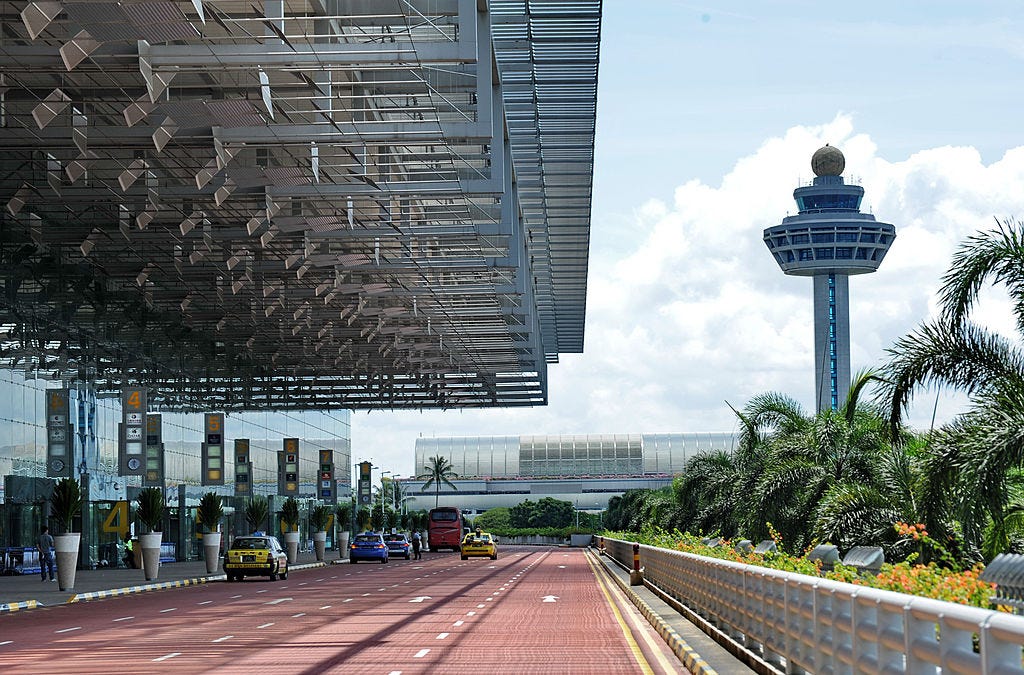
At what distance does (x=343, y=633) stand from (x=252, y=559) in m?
25.5

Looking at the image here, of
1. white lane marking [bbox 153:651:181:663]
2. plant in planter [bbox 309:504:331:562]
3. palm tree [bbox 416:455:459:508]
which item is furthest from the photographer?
palm tree [bbox 416:455:459:508]

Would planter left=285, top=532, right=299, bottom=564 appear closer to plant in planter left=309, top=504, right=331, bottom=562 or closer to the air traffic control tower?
plant in planter left=309, top=504, right=331, bottom=562

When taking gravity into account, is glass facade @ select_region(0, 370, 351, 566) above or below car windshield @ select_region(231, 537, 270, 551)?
above

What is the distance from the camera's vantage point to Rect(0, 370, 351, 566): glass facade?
52.2 metres

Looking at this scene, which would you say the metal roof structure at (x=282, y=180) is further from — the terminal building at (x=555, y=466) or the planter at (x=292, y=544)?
the terminal building at (x=555, y=466)

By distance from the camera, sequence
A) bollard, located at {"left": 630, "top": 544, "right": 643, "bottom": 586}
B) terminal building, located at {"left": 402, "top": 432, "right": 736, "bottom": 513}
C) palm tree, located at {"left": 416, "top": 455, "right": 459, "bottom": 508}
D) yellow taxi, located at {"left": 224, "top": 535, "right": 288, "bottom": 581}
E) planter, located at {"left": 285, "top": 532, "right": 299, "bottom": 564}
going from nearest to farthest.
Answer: bollard, located at {"left": 630, "top": 544, "right": 643, "bottom": 586} → yellow taxi, located at {"left": 224, "top": 535, "right": 288, "bottom": 581} → planter, located at {"left": 285, "top": 532, "right": 299, "bottom": 564} → terminal building, located at {"left": 402, "top": 432, "right": 736, "bottom": 513} → palm tree, located at {"left": 416, "top": 455, "right": 459, "bottom": 508}

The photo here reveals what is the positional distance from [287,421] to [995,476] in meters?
84.6

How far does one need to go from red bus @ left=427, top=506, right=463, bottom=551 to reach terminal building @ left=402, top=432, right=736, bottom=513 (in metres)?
70.9

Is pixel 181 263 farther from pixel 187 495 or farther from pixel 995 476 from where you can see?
pixel 995 476

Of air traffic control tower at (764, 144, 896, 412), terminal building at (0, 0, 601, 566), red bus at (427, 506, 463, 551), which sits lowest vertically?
red bus at (427, 506, 463, 551)

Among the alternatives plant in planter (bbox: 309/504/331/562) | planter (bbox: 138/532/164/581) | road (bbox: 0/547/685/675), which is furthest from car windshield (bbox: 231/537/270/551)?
plant in planter (bbox: 309/504/331/562)

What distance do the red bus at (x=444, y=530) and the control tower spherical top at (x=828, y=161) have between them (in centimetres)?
8633

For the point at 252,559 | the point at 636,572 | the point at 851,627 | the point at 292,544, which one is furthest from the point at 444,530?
the point at 851,627

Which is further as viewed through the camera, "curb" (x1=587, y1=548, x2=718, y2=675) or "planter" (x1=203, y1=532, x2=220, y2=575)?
"planter" (x1=203, y1=532, x2=220, y2=575)
